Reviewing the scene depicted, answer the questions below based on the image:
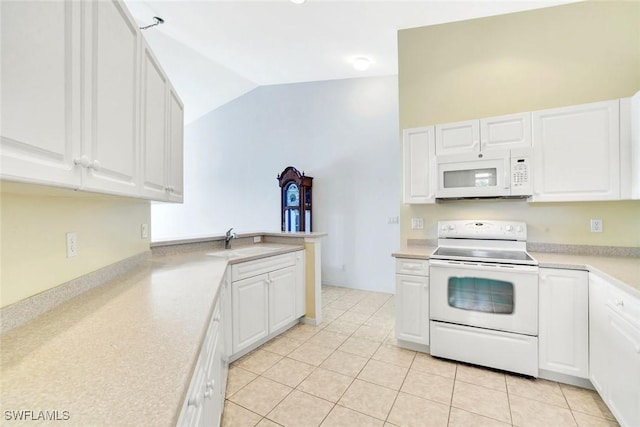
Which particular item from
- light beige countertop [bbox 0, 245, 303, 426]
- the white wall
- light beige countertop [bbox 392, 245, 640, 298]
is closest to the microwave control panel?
light beige countertop [bbox 392, 245, 640, 298]

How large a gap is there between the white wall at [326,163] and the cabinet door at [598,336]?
2472mm

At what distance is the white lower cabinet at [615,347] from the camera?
54.1 inches

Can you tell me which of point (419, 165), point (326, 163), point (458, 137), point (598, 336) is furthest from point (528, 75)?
point (326, 163)

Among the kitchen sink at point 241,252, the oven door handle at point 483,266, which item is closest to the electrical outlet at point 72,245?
the kitchen sink at point 241,252

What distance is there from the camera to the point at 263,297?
Answer: 8.31 feet

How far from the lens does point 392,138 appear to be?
4281mm

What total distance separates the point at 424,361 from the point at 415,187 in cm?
155

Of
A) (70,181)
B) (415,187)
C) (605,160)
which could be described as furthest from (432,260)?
(70,181)

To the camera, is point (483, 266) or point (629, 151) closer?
point (629, 151)

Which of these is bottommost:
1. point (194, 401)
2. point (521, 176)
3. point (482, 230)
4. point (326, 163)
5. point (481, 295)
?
point (481, 295)

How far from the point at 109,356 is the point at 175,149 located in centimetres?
170

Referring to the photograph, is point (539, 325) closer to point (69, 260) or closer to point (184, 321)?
point (184, 321)

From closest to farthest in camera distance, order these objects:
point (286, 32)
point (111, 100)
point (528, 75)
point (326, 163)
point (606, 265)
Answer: point (111, 100), point (606, 265), point (528, 75), point (286, 32), point (326, 163)

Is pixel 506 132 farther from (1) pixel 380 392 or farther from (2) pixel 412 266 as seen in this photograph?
(1) pixel 380 392
